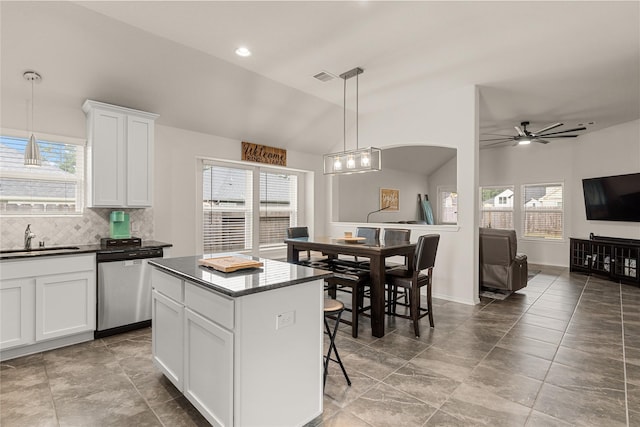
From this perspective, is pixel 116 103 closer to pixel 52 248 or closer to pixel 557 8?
pixel 52 248

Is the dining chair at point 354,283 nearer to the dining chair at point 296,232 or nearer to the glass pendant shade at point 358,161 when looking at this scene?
the glass pendant shade at point 358,161

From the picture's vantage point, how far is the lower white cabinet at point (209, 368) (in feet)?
5.41

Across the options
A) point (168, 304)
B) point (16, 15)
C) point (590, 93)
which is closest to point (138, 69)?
point (16, 15)

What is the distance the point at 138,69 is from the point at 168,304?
266cm

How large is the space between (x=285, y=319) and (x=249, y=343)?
0.23m

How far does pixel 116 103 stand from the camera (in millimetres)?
3750

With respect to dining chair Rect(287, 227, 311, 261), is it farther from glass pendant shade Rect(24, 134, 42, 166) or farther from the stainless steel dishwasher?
glass pendant shade Rect(24, 134, 42, 166)

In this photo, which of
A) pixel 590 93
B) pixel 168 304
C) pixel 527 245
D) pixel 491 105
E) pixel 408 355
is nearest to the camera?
pixel 168 304

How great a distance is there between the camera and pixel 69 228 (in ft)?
11.7

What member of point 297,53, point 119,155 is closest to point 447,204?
point 297,53

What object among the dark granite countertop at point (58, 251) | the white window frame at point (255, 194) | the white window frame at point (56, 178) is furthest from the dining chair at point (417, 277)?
the white window frame at point (56, 178)

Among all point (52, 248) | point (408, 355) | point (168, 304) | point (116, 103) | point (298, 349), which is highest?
point (116, 103)

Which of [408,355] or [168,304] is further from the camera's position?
[408,355]

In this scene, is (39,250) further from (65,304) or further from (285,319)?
(285,319)
